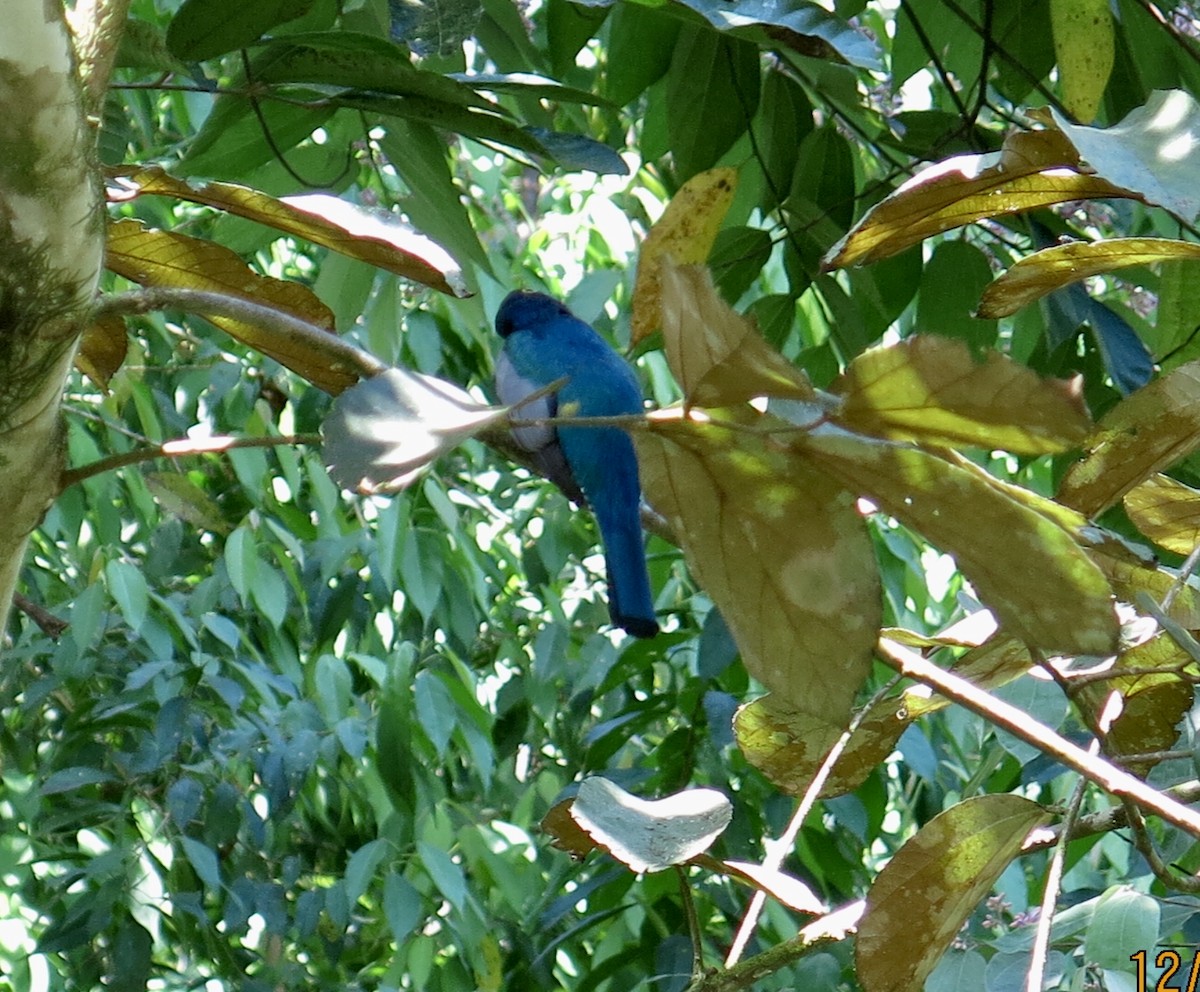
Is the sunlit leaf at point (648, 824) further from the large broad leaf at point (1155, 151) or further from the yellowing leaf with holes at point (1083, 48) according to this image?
the yellowing leaf with holes at point (1083, 48)

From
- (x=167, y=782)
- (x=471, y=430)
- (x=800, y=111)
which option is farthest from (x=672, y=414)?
(x=167, y=782)

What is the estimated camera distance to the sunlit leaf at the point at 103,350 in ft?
3.99

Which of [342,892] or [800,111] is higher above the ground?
[800,111]

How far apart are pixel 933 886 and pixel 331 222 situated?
0.60 m

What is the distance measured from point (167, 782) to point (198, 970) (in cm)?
49

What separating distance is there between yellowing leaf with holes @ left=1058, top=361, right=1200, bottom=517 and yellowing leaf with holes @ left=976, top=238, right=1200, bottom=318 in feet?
0.26

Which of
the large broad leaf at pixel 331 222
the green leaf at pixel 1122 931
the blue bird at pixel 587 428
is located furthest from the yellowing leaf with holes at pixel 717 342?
the blue bird at pixel 587 428

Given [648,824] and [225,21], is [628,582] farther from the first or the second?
[648,824]

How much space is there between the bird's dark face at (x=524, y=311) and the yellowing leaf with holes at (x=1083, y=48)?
6.40 ft

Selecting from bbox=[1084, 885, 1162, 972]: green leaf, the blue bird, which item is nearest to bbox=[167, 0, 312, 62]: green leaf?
bbox=[1084, 885, 1162, 972]: green leaf

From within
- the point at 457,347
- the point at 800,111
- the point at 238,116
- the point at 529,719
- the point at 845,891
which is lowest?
the point at 529,719

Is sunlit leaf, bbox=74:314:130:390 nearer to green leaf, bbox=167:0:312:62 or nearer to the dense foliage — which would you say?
the dense foliage

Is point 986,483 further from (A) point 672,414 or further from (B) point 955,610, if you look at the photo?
(B) point 955,610

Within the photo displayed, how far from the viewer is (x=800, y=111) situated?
186cm
